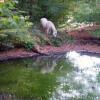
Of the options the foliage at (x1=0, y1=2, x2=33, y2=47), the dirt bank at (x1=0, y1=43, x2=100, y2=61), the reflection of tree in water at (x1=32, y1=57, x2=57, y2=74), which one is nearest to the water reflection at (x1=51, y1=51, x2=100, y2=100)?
the reflection of tree in water at (x1=32, y1=57, x2=57, y2=74)

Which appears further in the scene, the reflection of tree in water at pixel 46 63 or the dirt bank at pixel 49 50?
the dirt bank at pixel 49 50

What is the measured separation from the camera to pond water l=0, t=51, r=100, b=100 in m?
9.73

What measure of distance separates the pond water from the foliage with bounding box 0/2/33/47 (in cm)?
113

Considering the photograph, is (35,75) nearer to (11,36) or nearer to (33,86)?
(33,86)

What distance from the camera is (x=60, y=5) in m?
17.6

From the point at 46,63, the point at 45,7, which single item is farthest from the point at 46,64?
the point at 45,7

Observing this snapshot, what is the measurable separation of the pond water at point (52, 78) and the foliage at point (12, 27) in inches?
44.4

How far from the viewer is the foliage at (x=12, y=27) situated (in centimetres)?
1256

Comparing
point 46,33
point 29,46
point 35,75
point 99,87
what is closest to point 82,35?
point 46,33

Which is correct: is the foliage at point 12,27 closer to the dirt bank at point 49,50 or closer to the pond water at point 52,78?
the dirt bank at point 49,50

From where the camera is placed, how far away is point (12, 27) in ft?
44.5

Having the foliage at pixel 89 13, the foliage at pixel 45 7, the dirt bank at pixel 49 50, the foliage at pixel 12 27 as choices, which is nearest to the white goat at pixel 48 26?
the foliage at pixel 45 7

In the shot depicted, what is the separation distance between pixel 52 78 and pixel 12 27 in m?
3.19

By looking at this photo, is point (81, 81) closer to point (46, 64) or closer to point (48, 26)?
point (46, 64)
